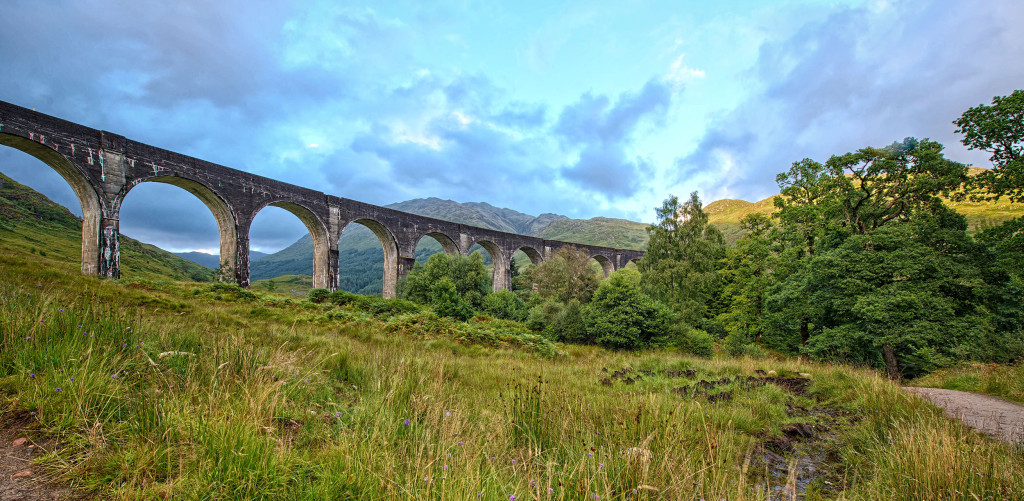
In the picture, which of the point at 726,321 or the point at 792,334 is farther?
the point at 726,321

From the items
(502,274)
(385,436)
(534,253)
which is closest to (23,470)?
(385,436)

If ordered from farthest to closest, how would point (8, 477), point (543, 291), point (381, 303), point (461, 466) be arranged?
1. point (543, 291)
2. point (381, 303)
3. point (461, 466)
4. point (8, 477)

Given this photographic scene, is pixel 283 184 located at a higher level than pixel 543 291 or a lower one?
higher

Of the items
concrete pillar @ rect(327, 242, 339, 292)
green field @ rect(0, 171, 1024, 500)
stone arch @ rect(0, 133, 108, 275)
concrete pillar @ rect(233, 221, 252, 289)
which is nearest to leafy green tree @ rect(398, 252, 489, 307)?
concrete pillar @ rect(327, 242, 339, 292)

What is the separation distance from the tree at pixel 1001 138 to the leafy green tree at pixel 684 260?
10.9 meters

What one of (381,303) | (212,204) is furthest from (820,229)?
(212,204)

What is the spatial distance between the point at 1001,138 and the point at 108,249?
31503mm

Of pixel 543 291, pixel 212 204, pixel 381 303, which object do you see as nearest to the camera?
pixel 381 303

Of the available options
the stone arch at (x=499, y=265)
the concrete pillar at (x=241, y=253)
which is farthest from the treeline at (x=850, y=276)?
the stone arch at (x=499, y=265)

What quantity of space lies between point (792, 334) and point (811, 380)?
14476 mm

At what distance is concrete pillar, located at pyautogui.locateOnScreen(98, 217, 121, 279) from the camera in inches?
572

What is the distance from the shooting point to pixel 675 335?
19094 millimetres

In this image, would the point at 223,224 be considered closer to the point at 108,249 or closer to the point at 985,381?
the point at 108,249

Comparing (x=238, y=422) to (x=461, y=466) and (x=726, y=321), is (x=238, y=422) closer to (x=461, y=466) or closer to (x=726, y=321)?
(x=461, y=466)
